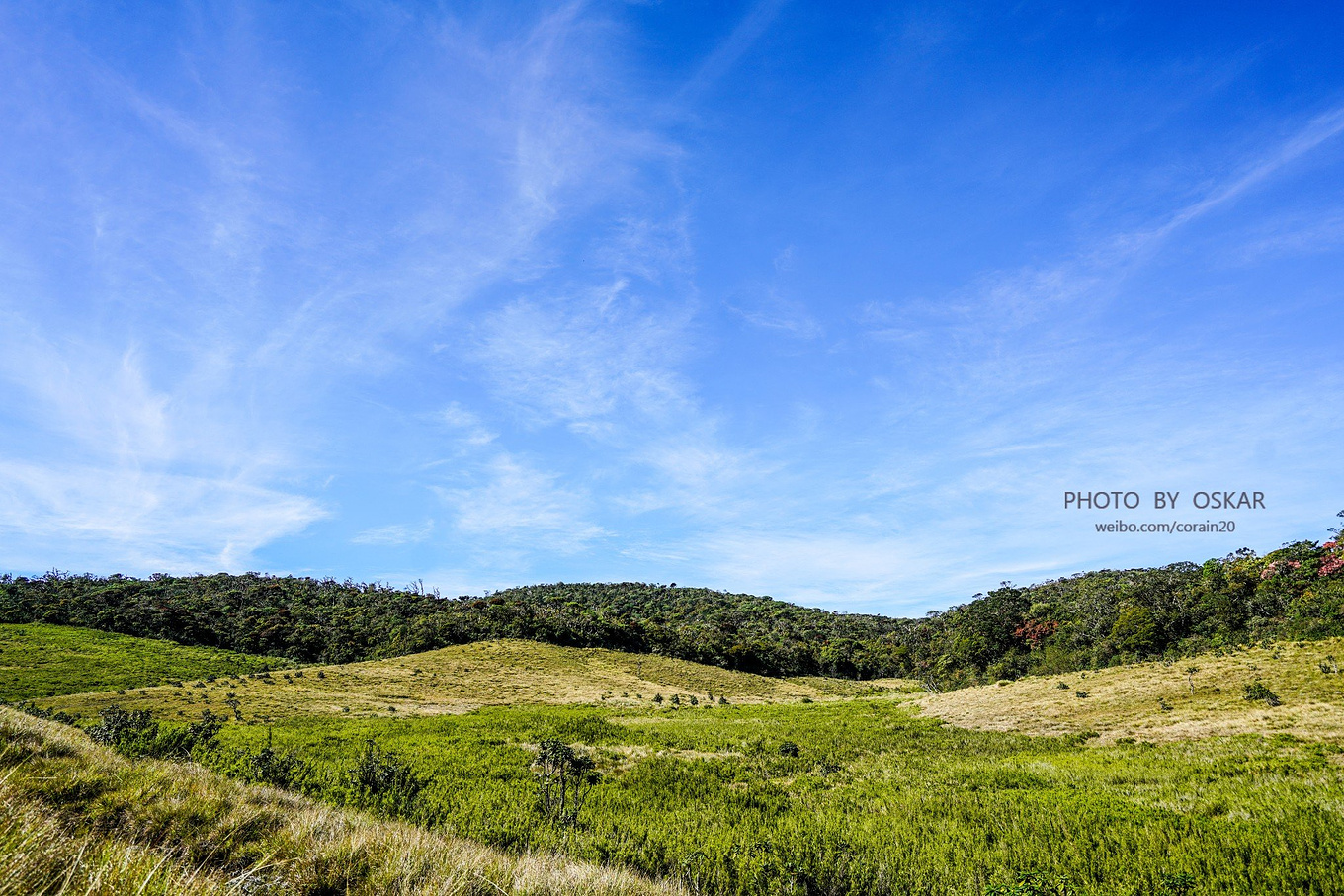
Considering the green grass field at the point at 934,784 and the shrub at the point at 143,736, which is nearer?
the green grass field at the point at 934,784

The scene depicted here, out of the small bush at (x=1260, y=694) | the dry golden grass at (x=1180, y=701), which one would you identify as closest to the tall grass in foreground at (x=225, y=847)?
the dry golden grass at (x=1180, y=701)

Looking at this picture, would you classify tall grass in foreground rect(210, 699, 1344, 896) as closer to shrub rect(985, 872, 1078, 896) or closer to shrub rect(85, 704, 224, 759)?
shrub rect(985, 872, 1078, 896)

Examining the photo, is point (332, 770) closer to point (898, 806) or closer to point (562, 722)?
point (898, 806)

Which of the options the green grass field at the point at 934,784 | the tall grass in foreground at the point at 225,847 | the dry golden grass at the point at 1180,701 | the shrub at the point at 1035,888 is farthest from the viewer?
the dry golden grass at the point at 1180,701

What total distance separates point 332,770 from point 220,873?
1572cm

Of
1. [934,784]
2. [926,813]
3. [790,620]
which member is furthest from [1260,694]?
[790,620]

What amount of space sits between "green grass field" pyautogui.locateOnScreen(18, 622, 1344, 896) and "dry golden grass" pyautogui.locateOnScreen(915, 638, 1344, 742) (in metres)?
0.19

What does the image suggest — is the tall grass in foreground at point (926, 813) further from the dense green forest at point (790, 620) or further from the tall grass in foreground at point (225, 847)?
the dense green forest at point (790, 620)

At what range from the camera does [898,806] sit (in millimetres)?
15047

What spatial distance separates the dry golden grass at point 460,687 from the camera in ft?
164

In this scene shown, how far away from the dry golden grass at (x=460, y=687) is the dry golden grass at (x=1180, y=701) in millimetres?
35932

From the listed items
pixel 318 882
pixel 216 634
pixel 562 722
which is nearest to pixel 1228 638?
pixel 562 722

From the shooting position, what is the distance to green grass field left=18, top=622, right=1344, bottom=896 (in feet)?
30.8

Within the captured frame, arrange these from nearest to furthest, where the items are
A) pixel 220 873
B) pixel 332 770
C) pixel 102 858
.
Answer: pixel 102 858 < pixel 220 873 < pixel 332 770
